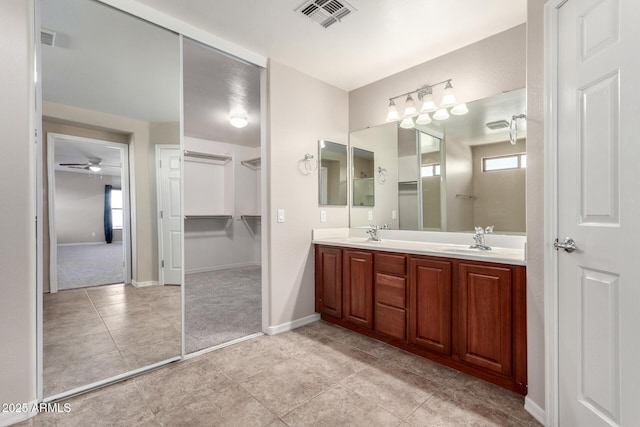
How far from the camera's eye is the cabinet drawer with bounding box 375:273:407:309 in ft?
7.75

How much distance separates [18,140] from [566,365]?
3.13 meters

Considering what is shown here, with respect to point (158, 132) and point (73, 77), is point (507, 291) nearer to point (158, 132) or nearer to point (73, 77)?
point (158, 132)

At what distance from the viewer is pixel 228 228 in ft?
19.7

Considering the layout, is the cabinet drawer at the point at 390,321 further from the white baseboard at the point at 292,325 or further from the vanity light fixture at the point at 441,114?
the vanity light fixture at the point at 441,114

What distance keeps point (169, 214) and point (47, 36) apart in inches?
50.8

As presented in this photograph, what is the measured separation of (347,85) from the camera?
3320 millimetres

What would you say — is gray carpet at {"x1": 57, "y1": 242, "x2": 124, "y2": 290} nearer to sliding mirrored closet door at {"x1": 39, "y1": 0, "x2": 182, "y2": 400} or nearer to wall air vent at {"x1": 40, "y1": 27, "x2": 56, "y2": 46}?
sliding mirrored closet door at {"x1": 39, "y1": 0, "x2": 182, "y2": 400}

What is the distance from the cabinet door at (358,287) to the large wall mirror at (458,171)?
66cm

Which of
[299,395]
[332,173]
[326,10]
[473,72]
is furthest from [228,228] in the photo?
[473,72]

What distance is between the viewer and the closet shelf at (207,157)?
5.39m

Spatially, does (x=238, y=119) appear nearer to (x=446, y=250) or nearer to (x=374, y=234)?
(x=374, y=234)

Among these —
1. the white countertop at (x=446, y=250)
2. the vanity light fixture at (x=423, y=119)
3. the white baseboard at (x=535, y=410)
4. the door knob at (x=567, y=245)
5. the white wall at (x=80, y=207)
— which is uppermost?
the vanity light fixture at (x=423, y=119)

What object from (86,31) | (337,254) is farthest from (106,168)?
(337,254)

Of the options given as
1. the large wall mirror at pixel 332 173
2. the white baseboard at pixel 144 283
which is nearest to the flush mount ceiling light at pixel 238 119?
the large wall mirror at pixel 332 173
